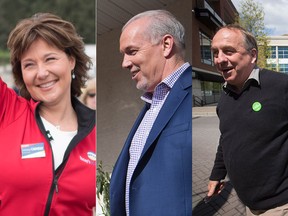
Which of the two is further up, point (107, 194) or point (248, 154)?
point (248, 154)

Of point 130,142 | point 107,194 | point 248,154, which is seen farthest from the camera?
point 107,194

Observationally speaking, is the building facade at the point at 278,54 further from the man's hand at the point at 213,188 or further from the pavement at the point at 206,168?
the man's hand at the point at 213,188

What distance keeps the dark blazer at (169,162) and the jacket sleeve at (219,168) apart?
0.11 meters

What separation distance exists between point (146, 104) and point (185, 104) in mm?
205

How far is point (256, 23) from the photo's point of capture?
1273mm

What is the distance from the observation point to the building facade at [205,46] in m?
1.28

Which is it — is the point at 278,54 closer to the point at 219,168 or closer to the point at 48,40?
the point at 219,168

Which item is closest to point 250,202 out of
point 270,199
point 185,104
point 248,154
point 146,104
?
point 270,199

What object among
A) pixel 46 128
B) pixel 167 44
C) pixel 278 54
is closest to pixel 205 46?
pixel 167 44

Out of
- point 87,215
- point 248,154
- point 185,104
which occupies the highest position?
point 185,104

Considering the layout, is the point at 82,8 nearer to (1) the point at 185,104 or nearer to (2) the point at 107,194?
(1) the point at 185,104

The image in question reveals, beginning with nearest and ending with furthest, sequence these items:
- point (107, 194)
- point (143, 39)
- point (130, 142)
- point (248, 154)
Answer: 1. point (248, 154)
2. point (143, 39)
3. point (130, 142)
4. point (107, 194)

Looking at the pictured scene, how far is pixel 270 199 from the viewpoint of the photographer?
1.23 metres

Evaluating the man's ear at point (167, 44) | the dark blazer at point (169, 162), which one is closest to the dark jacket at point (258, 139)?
the dark blazer at point (169, 162)
